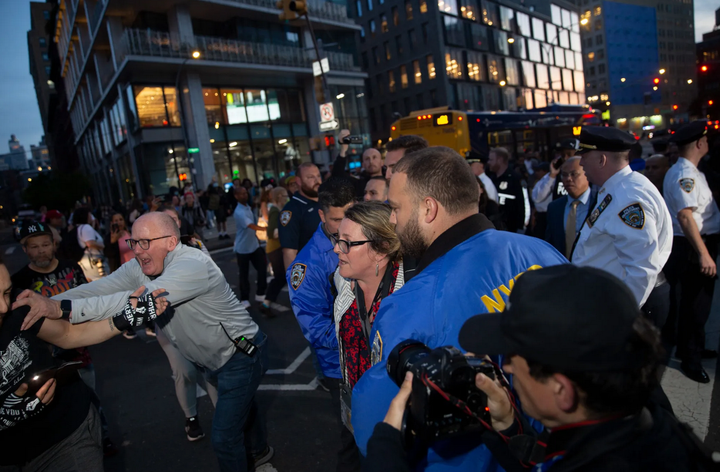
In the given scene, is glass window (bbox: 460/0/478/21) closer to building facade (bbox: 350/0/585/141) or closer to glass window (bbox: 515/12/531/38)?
building facade (bbox: 350/0/585/141)

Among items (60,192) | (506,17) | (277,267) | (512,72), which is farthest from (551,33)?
(277,267)

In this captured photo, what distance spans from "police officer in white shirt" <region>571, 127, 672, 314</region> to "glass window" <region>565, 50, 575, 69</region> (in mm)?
72527

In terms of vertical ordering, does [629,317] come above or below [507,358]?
above

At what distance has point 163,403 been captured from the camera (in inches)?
183

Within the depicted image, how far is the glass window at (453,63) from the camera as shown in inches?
1778

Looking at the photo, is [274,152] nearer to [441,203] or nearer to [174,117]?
[174,117]

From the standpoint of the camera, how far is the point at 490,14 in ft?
168

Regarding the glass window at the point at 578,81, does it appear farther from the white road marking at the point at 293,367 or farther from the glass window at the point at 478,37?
the white road marking at the point at 293,367

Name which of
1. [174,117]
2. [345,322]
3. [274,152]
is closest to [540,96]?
[274,152]

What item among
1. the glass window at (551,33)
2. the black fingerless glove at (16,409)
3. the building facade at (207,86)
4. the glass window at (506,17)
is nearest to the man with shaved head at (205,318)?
the black fingerless glove at (16,409)

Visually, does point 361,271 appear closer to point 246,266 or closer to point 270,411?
point 270,411

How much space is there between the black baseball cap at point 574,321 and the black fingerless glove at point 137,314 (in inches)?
74.4

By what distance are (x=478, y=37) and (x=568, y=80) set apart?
2350cm

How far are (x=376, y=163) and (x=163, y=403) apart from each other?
12.9 ft
